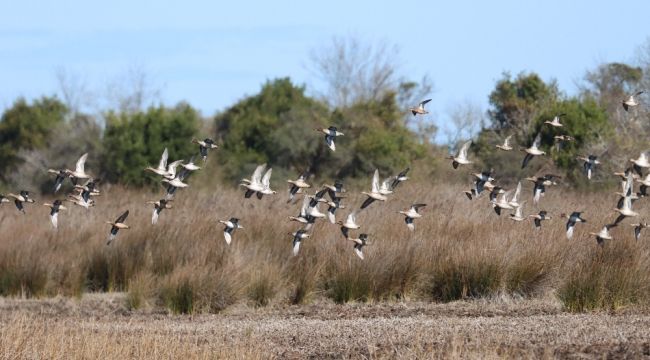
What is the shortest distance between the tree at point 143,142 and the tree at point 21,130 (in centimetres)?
889

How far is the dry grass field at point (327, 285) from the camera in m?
14.5

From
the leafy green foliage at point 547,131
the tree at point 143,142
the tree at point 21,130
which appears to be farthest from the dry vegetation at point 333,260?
the tree at point 21,130

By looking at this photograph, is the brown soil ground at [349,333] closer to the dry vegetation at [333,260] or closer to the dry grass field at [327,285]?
the dry grass field at [327,285]

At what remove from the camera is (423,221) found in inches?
946

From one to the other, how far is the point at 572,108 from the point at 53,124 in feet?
95.6

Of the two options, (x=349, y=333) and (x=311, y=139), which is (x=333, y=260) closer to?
(x=349, y=333)

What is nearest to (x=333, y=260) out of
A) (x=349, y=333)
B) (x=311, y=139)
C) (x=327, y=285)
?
(x=327, y=285)

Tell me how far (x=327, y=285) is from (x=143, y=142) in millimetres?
28217

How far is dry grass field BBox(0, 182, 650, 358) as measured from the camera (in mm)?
14516

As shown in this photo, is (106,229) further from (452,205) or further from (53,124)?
(53,124)

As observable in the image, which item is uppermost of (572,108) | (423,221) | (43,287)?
(572,108)

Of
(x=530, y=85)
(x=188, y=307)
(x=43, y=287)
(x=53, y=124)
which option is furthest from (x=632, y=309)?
(x=53, y=124)

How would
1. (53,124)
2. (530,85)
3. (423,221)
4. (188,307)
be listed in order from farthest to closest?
(53,124)
(530,85)
(423,221)
(188,307)

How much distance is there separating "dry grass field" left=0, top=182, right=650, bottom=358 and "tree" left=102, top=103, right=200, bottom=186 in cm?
1842
